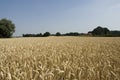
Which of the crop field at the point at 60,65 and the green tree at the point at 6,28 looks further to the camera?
the green tree at the point at 6,28

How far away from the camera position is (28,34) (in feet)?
243

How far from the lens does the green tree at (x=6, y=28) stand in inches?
2434

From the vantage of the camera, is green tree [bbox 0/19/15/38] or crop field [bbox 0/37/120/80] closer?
crop field [bbox 0/37/120/80]

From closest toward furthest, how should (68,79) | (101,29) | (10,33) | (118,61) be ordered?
(68,79), (118,61), (10,33), (101,29)

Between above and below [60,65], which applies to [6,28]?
above

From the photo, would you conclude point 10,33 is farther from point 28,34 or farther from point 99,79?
point 99,79

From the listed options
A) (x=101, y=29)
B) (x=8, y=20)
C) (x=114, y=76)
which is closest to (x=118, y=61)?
(x=114, y=76)

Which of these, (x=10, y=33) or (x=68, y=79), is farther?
(x=10, y=33)

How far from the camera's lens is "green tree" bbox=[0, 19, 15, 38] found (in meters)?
61.8

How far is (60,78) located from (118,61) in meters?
2.16

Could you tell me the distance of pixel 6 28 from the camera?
6231 cm

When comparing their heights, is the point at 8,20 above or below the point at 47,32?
above

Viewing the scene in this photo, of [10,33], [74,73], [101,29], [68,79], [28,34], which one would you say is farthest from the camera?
[101,29]

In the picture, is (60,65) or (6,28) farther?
(6,28)
